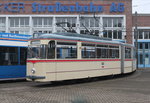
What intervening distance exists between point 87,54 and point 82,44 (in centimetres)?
83

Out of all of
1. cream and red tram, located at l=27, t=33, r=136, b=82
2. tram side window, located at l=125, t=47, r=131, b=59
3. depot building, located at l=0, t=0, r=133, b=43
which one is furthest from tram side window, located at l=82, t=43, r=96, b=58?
depot building, located at l=0, t=0, r=133, b=43

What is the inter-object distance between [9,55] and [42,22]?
77.8 ft

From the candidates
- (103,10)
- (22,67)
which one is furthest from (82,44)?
(103,10)

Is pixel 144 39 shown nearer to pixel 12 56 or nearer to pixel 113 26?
pixel 113 26

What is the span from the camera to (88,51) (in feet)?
52.1

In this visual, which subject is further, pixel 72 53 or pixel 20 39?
pixel 20 39

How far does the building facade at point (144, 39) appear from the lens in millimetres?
40581

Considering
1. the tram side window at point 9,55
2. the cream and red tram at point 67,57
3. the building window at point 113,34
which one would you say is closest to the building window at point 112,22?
the building window at point 113,34

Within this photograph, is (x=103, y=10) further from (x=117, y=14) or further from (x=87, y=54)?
(x=87, y=54)

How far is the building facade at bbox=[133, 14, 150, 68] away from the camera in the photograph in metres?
40.6

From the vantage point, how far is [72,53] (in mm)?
14641

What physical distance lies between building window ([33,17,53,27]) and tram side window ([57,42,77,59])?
969 inches

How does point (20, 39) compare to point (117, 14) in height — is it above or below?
below

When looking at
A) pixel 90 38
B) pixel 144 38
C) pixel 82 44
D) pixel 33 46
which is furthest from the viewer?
pixel 144 38
